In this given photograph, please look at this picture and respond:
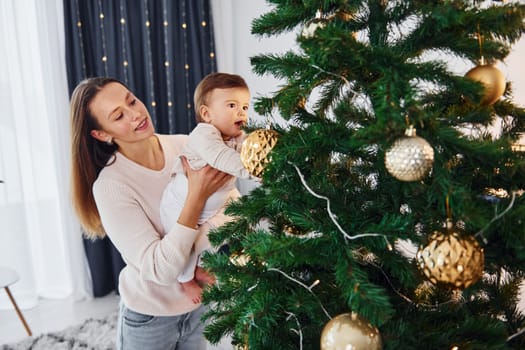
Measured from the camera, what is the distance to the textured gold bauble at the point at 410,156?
509mm

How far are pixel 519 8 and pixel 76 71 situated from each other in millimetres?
2753

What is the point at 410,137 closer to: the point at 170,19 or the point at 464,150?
the point at 464,150

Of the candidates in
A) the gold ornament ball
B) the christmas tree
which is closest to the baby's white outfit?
the christmas tree

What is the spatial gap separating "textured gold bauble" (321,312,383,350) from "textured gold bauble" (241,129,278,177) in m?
0.28

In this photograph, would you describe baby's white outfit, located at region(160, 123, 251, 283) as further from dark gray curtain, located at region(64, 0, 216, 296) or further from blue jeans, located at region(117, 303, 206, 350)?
dark gray curtain, located at region(64, 0, 216, 296)

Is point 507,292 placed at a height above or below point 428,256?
below

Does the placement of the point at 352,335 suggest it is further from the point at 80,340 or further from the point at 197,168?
the point at 80,340

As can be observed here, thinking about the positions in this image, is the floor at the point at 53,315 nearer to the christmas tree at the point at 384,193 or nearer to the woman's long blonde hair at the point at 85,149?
the woman's long blonde hair at the point at 85,149

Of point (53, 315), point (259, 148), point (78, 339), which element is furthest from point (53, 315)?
point (259, 148)

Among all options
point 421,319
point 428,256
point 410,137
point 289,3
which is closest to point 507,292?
point 421,319

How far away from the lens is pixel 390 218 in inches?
22.5

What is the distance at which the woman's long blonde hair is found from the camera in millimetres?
1307

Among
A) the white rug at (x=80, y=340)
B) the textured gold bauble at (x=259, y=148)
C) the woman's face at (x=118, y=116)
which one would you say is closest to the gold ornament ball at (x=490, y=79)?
the textured gold bauble at (x=259, y=148)

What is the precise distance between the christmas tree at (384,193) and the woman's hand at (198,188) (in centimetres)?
44
